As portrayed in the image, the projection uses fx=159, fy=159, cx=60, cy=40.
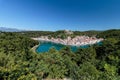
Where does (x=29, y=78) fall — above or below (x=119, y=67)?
above

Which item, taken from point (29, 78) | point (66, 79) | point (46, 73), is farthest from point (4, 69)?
point (66, 79)

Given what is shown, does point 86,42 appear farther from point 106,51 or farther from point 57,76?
point 57,76

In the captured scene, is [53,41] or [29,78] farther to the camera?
[53,41]

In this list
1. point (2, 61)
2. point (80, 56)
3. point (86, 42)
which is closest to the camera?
point (2, 61)

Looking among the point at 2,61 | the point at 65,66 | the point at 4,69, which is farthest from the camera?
the point at 65,66

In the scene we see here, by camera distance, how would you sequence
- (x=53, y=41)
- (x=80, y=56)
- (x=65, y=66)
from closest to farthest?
(x=65, y=66), (x=80, y=56), (x=53, y=41)

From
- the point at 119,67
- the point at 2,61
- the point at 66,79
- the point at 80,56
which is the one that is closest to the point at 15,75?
the point at 2,61

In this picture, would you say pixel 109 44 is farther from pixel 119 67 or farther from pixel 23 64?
pixel 23 64

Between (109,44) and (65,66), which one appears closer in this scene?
(65,66)

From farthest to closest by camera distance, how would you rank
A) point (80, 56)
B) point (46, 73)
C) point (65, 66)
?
point (80, 56) < point (65, 66) < point (46, 73)
